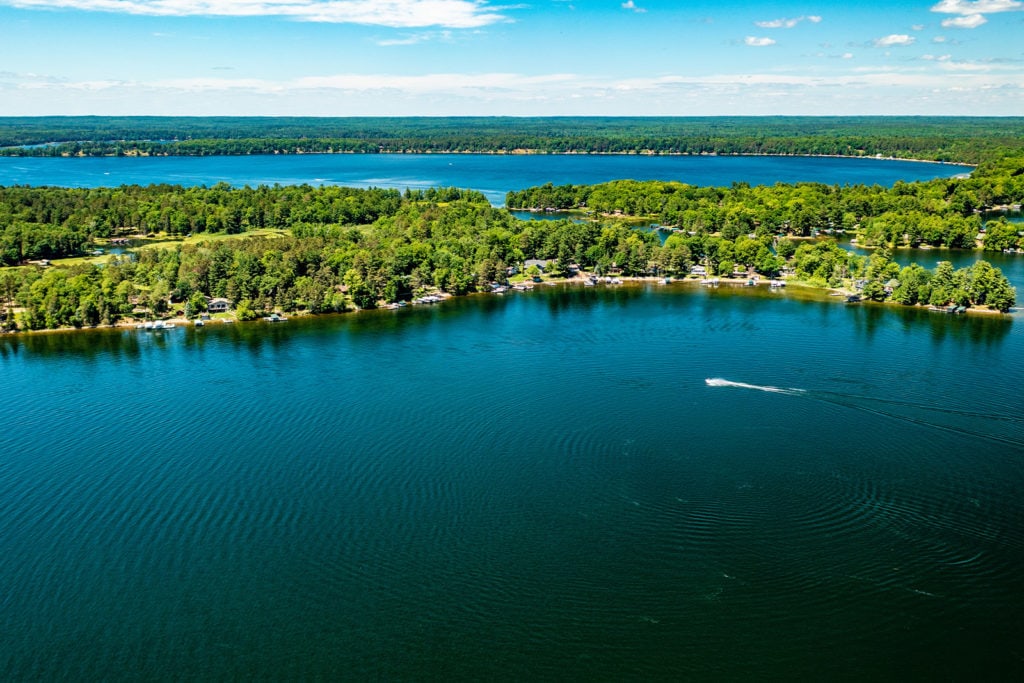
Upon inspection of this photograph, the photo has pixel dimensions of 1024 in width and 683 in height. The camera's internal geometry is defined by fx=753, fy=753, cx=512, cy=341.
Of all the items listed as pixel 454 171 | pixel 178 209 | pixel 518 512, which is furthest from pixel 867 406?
pixel 454 171

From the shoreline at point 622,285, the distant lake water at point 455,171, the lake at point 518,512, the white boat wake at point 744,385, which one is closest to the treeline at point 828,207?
the distant lake water at point 455,171

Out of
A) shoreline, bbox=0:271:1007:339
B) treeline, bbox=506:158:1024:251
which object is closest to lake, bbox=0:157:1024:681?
shoreline, bbox=0:271:1007:339

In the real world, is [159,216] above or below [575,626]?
above

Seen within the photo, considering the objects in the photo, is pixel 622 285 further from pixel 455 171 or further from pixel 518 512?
pixel 455 171

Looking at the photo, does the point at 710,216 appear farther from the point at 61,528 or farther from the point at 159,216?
the point at 61,528

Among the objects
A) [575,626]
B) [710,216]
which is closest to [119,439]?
[575,626]

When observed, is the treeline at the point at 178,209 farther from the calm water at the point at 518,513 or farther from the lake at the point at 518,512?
the calm water at the point at 518,513
